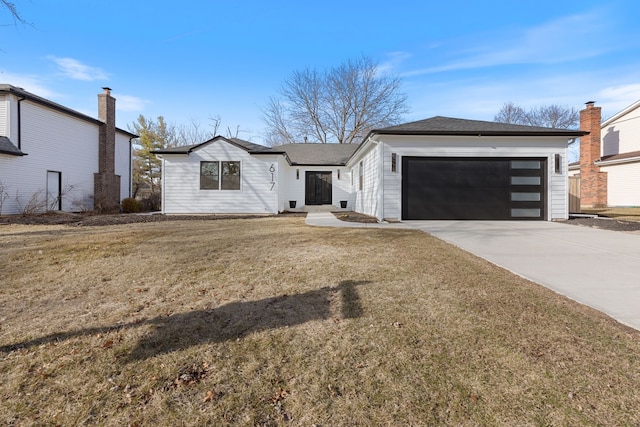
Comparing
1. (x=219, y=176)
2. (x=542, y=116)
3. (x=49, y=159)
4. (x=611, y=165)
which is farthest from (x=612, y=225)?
(x=542, y=116)

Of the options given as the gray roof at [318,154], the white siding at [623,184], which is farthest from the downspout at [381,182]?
the white siding at [623,184]

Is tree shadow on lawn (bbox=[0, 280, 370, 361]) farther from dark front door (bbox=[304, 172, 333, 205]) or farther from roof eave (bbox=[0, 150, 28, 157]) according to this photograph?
dark front door (bbox=[304, 172, 333, 205])

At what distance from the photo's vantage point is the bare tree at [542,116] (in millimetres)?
32562

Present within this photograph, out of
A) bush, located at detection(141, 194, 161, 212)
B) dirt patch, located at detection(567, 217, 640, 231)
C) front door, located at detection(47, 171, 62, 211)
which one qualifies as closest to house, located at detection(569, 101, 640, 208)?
dirt patch, located at detection(567, 217, 640, 231)

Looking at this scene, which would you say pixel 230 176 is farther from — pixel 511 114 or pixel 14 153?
pixel 511 114

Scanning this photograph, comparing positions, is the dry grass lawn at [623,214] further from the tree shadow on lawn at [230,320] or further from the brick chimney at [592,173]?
the tree shadow on lawn at [230,320]

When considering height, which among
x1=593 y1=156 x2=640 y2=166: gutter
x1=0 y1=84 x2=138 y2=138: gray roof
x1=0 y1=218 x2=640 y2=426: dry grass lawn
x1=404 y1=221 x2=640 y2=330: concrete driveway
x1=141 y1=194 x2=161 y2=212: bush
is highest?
x1=0 y1=84 x2=138 y2=138: gray roof

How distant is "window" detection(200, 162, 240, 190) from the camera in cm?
1363

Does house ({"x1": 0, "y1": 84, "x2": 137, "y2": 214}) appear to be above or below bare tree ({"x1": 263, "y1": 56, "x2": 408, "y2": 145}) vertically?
below

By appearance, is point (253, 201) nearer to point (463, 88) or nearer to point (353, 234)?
point (353, 234)

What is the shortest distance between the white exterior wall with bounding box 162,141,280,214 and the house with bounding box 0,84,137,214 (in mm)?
5357

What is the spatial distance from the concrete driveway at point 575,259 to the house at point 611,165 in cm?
1340

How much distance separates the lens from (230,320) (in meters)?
2.58

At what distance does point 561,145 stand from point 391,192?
5.79m
